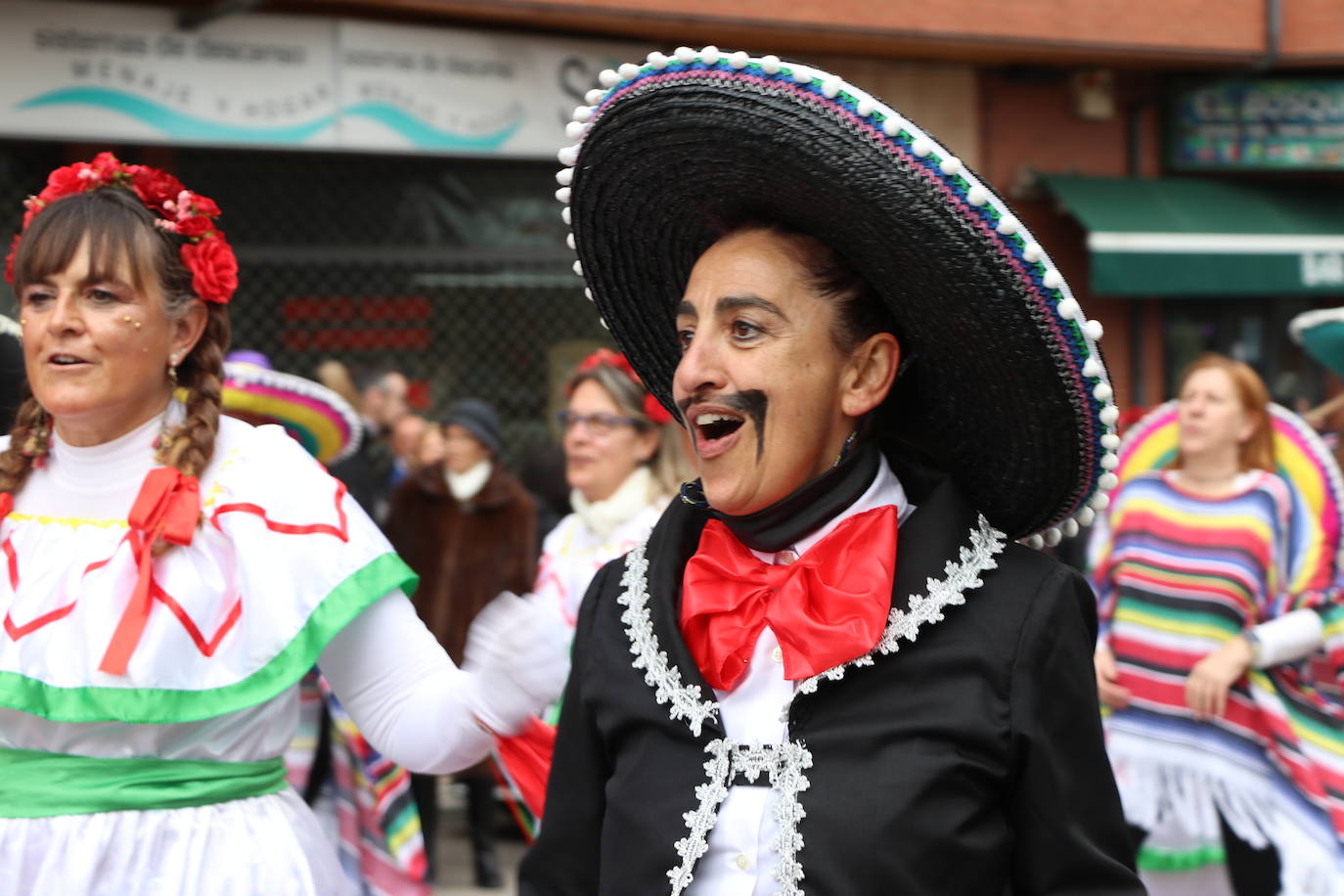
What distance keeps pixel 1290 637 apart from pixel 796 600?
364cm

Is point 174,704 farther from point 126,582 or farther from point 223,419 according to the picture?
point 223,419

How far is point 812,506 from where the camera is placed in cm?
226

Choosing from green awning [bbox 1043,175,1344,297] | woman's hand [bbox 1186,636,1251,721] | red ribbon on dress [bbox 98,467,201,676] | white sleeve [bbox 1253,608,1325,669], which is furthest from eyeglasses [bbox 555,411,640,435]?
green awning [bbox 1043,175,1344,297]

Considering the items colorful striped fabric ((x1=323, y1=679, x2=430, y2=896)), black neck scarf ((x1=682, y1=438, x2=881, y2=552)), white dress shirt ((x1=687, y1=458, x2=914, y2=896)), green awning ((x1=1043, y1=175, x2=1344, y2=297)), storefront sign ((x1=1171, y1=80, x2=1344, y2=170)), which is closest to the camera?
white dress shirt ((x1=687, y1=458, x2=914, y2=896))

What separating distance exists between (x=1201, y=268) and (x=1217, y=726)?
8087 millimetres

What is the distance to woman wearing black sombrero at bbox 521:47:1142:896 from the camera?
204 cm

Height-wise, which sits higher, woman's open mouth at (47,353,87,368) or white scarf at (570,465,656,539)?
white scarf at (570,465,656,539)

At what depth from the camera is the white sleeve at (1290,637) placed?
5.31 meters

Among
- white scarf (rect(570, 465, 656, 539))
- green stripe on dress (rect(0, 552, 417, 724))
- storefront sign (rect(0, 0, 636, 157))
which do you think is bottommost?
green stripe on dress (rect(0, 552, 417, 724))

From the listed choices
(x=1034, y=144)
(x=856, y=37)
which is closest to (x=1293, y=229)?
(x=1034, y=144)

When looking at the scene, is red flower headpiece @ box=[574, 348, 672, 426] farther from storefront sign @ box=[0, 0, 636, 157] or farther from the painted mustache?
storefront sign @ box=[0, 0, 636, 157]

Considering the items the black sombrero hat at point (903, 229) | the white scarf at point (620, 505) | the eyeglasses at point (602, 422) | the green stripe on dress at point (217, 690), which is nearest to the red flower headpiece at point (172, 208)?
the green stripe on dress at point (217, 690)

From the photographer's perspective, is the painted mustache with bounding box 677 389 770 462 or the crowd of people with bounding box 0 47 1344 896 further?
the painted mustache with bounding box 677 389 770 462

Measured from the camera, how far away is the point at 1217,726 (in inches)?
220
